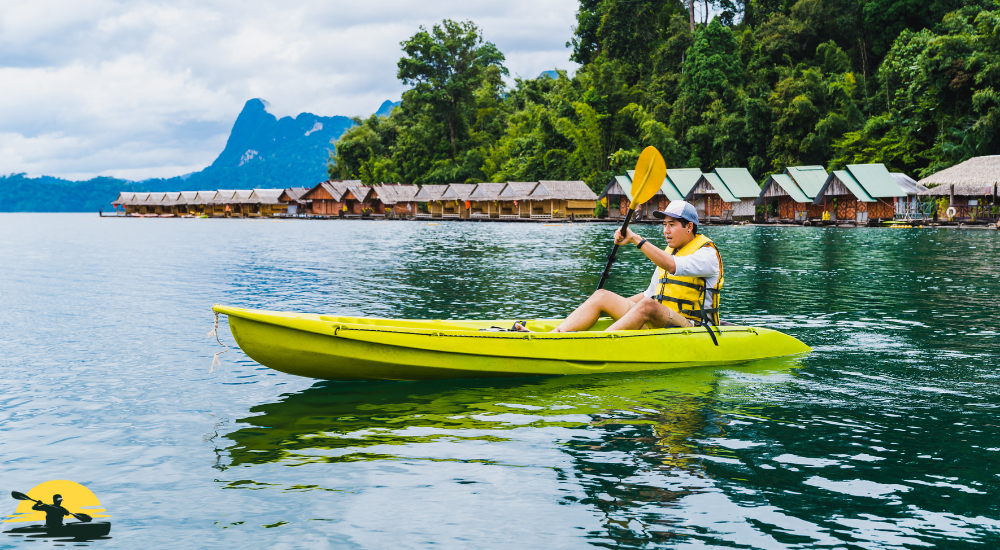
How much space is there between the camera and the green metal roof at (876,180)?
46969 mm

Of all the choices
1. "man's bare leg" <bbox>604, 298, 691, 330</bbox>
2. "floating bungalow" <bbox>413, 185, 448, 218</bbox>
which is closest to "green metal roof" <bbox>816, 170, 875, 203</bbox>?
"floating bungalow" <bbox>413, 185, 448, 218</bbox>

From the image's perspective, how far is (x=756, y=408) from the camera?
22.8 feet

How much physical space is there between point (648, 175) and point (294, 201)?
88742mm

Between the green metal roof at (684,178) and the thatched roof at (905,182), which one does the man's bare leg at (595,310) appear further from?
the green metal roof at (684,178)

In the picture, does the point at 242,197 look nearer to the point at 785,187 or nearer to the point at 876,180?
the point at 785,187

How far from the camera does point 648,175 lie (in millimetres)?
8914

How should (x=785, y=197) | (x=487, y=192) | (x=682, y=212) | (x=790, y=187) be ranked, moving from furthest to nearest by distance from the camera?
1. (x=487, y=192)
2. (x=785, y=197)
3. (x=790, y=187)
4. (x=682, y=212)

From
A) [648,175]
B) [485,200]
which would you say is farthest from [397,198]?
[648,175]

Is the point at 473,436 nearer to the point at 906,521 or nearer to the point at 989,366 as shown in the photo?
the point at 906,521

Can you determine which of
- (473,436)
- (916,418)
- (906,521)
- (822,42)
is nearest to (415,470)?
(473,436)

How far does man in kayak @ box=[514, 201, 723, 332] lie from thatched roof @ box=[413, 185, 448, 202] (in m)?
70.9

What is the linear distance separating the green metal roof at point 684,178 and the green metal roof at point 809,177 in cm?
680

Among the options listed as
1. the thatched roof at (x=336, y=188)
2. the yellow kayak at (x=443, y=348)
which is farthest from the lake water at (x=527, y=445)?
the thatched roof at (x=336, y=188)

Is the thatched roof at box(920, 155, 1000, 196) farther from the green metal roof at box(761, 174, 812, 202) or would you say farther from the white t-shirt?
the white t-shirt
